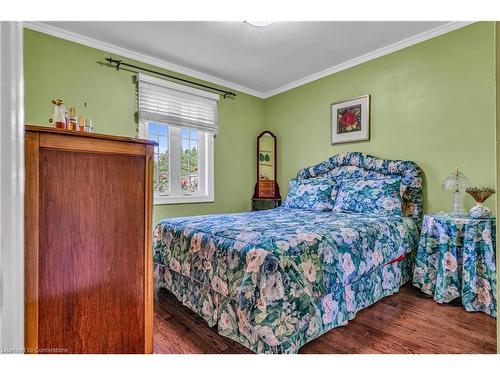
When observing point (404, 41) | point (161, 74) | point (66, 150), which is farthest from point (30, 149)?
point (404, 41)

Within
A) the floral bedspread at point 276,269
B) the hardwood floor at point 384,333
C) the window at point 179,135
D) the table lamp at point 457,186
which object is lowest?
the hardwood floor at point 384,333

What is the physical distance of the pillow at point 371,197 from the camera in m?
2.46

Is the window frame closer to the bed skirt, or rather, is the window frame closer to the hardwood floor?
the bed skirt

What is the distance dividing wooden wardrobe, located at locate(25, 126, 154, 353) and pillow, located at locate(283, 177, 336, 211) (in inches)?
84.1

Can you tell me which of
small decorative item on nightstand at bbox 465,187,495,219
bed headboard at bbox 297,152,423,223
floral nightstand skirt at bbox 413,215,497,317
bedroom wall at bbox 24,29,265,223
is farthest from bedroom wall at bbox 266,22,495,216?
bedroom wall at bbox 24,29,265,223

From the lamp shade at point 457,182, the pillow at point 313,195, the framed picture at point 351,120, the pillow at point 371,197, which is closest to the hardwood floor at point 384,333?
the pillow at point 371,197

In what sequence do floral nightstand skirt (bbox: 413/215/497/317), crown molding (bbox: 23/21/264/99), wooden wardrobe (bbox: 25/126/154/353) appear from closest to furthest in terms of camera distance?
wooden wardrobe (bbox: 25/126/154/353) < floral nightstand skirt (bbox: 413/215/497/317) < crown molding (bbox: 23/21/264/99)

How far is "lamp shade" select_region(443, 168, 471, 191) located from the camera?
2.23 metres

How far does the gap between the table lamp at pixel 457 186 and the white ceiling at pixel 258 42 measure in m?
1.39

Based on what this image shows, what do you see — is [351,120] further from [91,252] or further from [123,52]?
[91,252]

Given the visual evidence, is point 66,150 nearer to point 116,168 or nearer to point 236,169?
point 116,168

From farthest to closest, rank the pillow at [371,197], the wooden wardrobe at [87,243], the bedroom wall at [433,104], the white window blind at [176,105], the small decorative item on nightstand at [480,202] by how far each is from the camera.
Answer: the white window blind at [176,105]
the pillow at [371,197]
the bedroom wall at [433,104]
the small decorative item on nightstand at [480,202]
the wooden wardrobe at [87,243]

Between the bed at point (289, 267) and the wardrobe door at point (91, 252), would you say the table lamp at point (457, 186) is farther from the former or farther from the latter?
the wardrobe door at point (91, 252)

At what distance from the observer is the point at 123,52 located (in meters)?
2.75
